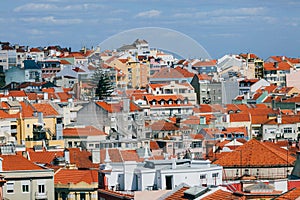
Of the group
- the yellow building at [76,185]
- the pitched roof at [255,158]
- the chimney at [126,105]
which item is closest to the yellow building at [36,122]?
the chimney at [126,105]

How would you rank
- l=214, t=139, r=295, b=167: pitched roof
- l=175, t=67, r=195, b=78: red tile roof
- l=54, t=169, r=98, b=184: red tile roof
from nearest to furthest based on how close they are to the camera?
1. l=54, t=169, r=98, b=184: red tile roof
2. l=214, t=139, r=295, b=167: pitched roof
3. l=175, t=67, r=195, b=78: red tile roof

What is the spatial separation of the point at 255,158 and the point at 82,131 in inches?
580

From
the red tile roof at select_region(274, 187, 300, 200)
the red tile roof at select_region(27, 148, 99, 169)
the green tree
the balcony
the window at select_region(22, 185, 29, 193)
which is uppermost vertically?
the green tree

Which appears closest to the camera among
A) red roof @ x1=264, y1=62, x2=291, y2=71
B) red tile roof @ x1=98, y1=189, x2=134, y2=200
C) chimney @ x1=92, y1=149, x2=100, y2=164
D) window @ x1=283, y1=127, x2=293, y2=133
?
red tile roof @ x1=98, y1=189, x2=134, y2=200

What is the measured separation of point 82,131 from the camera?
4784 centimetres

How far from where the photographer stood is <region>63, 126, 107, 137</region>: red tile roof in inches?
1697

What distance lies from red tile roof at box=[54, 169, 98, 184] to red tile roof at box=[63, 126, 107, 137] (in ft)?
33.7

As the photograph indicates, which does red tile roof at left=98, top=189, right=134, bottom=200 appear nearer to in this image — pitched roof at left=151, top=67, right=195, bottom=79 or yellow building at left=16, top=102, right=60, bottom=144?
yellow building at left=16, top=102, right=60, bottom=144

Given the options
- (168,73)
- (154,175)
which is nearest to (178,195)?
(154,175)

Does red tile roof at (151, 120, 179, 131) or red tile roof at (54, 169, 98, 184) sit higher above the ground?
red tile roof at (151, 120, 179, 131)

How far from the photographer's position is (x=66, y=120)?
5922 centimetres

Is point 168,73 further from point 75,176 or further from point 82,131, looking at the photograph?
point 75,176

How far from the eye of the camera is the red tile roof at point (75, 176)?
30.6 m

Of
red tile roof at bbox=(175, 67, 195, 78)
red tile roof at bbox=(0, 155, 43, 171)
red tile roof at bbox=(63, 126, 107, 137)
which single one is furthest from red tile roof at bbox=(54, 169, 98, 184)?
red tile roof at bbox=(175, 67, 195, 78)
